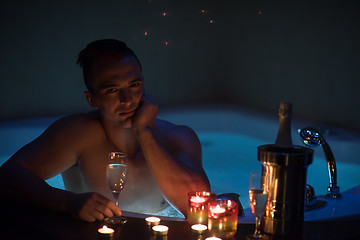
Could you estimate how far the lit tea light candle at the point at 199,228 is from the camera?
1.08 m

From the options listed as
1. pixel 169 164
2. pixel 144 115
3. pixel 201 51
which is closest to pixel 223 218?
pixel 169 164

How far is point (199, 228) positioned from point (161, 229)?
0.27ft

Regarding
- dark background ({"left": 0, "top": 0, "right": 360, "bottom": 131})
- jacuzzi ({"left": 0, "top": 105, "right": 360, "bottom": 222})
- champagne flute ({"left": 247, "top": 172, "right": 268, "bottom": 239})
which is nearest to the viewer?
champagne flute ({"left": 247, "top": 172, "right": 268, "bottom": 239})

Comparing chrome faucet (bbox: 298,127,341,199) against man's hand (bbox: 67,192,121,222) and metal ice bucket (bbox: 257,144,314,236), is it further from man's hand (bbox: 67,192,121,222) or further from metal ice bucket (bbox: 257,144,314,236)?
man's hand (bbox: 67,192,121,222)

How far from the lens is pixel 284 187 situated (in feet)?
3.53

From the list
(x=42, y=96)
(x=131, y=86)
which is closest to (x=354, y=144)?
(x=131, y=86)

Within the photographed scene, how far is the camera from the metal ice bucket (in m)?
1.07

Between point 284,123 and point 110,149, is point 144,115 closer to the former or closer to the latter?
point 110,149

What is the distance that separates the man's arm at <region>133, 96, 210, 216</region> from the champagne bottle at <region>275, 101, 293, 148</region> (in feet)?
1.53

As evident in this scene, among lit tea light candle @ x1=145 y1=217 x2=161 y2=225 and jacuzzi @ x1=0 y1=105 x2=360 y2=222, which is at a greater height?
jacuzzi @ x1=0 y1=105 x2=360 y2=222

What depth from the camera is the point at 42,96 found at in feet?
13.3

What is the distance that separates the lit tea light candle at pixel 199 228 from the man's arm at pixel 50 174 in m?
0.19

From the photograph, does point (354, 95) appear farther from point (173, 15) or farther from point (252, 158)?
point (173, 15)

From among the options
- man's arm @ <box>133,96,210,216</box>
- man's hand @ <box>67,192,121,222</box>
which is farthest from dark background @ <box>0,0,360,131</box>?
man's hand @ <box>67,192,121,222</box>
